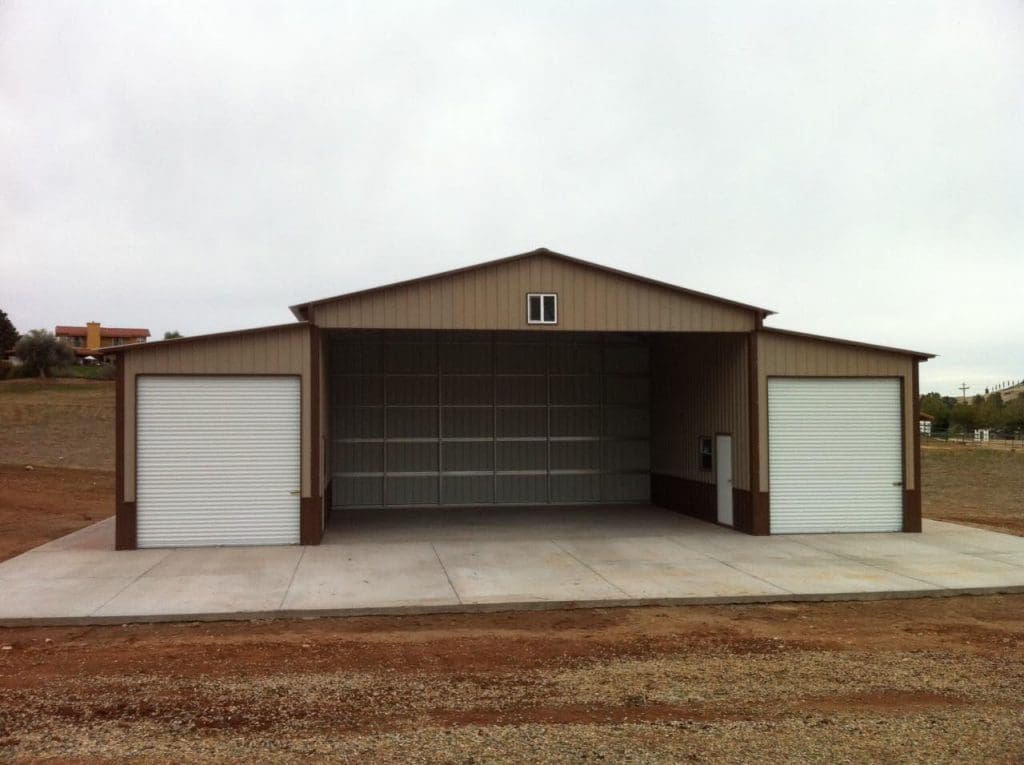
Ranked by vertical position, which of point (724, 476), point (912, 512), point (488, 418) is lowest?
point (912, 512)

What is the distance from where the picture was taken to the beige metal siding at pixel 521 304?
1427 centimetres

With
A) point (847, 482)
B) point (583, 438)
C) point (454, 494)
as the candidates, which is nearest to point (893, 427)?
point (847, 482)

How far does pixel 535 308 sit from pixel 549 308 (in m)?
0.25

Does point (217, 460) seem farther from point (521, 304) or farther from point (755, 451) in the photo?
point (755, 451)

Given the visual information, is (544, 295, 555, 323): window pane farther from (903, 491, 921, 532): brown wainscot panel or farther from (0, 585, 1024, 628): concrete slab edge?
(903, 491, 921, 532): brown wainscot panel

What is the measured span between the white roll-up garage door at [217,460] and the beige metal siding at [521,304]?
1.75m

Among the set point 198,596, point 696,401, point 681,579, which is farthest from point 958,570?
point 198,596

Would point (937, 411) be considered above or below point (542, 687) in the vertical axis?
above

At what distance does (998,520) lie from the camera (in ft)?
60.9

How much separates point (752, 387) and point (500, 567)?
583 cm

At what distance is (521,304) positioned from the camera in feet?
47.8

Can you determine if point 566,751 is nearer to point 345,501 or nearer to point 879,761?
point 879,761

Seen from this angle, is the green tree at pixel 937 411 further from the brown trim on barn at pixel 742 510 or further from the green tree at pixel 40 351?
the green tree at pixel 40 351

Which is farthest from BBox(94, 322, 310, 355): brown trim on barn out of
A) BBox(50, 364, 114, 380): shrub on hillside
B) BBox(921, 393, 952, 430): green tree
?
BBox(921, 393, 952, 430): green tree
